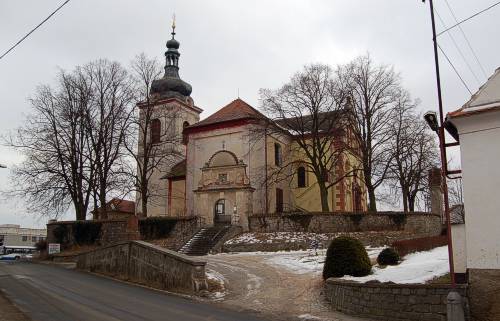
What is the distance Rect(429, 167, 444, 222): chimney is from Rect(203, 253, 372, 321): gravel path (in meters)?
17.3

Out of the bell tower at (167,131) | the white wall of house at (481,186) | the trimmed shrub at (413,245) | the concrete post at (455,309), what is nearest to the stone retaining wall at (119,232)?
the bell tower at (167,131)

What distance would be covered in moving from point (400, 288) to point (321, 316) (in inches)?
90.2

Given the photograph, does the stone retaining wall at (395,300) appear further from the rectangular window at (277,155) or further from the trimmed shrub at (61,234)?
the rectangular window at (277,155)

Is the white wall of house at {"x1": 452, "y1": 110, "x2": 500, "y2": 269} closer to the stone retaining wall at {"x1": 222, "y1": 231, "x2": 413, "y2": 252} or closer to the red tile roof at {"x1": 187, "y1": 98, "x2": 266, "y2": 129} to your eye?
the stone retaining wall at {"x1": 222, "y1": 231, "x2": 413, "y2": 252}

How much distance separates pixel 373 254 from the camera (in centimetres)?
2347

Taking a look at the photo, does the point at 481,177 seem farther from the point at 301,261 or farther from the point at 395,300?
the point at 301,261

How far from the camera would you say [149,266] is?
19.5 meters

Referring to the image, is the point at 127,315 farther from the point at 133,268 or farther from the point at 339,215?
the point at 339,215

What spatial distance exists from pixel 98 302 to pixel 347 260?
24.9 feet

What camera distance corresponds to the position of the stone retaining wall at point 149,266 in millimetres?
17241

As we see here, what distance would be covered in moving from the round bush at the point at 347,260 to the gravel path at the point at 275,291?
862 mm

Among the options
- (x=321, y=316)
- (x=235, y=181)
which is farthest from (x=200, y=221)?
(x=321, y=316)

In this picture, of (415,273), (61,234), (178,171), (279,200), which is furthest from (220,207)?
(415,273)

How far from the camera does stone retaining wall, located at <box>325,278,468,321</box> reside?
11219mm
